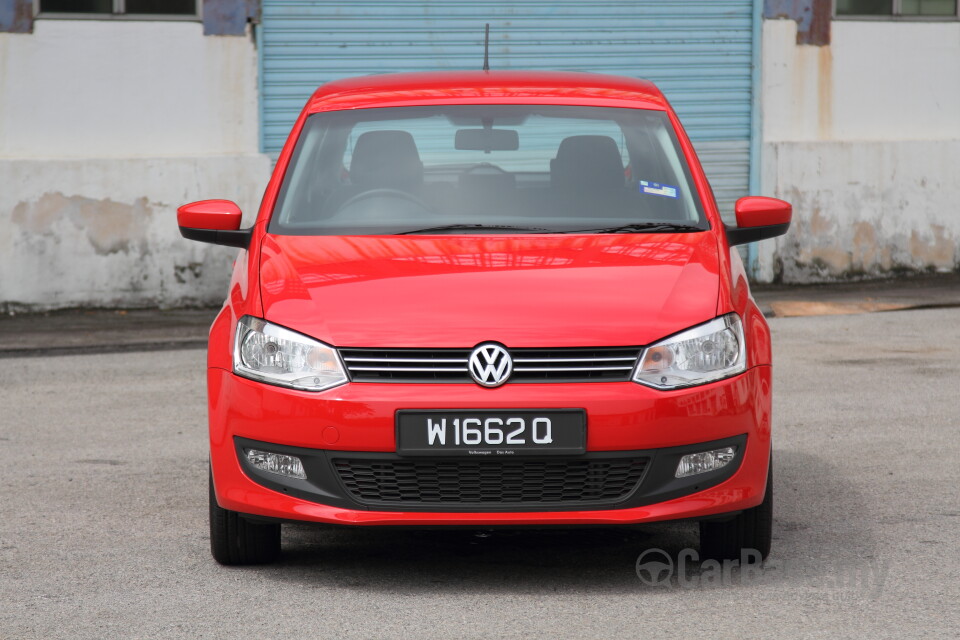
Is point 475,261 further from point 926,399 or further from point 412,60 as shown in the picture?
point 412,60

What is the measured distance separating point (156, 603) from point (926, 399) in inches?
209

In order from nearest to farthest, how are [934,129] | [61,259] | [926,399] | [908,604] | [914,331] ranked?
[908,604], [926,399], [914,331], [61,259], [934,129]

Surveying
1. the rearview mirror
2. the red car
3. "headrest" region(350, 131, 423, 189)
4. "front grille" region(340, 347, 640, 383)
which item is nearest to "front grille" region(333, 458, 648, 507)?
the red car

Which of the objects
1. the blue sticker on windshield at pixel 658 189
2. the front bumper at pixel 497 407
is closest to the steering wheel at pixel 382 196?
the blue sticker on windshield at pixel 658 189

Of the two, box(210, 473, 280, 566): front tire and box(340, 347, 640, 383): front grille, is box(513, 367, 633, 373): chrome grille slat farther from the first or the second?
box(210, 473, 280, 566): front tire

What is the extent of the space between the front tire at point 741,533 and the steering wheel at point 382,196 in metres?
1.58

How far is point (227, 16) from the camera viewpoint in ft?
45.8

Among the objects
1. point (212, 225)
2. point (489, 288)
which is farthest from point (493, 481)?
point (212, 225)

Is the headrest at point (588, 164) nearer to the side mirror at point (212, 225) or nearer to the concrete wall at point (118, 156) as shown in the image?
the side mirror at point (212, 225)

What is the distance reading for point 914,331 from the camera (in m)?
11.7

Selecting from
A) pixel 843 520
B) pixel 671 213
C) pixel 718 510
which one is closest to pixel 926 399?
pixel 843 520

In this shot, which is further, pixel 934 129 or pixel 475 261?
pixel 934 129

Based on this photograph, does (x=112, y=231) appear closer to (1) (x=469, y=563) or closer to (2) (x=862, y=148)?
(2) (x=862, y=148)

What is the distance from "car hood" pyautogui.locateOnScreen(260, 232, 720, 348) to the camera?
4.57 meters
